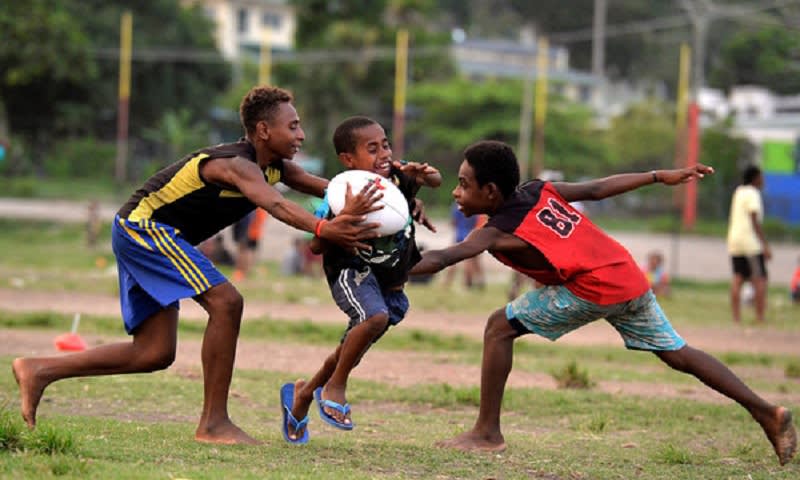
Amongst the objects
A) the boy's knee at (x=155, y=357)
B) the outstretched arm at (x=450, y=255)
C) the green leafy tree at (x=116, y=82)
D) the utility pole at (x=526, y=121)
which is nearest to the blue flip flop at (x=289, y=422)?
the boy's knee at (x=155, y=357)

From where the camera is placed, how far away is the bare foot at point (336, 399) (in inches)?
275

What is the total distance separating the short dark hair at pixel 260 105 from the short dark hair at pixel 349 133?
0.37 meters

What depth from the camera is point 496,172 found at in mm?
7234

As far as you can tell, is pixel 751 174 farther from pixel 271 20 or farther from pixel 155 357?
pixel 271 20

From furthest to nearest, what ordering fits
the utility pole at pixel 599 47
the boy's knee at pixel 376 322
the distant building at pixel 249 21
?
1. the distant building at pixel 249 21
2. the utility pole at pixel 599 47
3. the boy's knee at pixel 376 322

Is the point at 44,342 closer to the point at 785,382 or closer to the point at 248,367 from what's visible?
the point at 248,367

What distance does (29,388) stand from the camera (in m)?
7.08

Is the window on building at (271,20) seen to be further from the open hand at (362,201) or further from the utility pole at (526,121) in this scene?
the open hand at (362,201)

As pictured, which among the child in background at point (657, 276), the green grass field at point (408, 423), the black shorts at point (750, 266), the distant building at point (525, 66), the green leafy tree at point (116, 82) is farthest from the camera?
the distant building at point (525, 66)

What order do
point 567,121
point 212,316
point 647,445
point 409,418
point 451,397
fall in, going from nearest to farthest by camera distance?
point 212,316 → point 647,445 → point 409,418 → point 451,397 → point 567,121

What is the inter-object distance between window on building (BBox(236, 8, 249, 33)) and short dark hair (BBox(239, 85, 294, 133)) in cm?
8789

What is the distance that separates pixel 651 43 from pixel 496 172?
294 feet

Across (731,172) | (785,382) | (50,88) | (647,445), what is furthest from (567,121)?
(647,445)

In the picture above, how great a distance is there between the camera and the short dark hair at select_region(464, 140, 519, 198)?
7.23m
